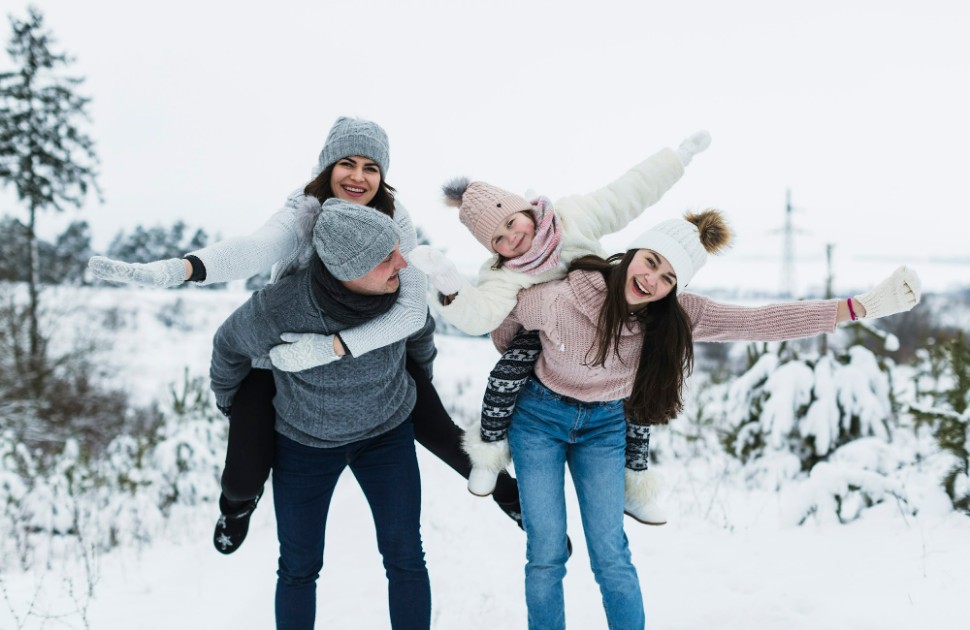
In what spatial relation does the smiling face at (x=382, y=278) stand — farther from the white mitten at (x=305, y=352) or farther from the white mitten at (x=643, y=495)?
the white mitten at (x=643, y=495)

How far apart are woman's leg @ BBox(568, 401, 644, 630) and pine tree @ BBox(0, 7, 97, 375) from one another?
1567 cm

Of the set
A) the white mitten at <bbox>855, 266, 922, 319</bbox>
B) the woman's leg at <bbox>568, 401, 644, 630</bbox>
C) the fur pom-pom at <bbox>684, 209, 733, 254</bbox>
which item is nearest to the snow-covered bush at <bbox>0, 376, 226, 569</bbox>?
the woman's leg at <bbox>568, 401, 644, 630</bbox>

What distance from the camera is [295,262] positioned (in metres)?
2.21

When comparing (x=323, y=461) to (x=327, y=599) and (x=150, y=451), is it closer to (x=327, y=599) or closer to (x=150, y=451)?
(x=327, y=599)

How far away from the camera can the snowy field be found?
299 centimetres

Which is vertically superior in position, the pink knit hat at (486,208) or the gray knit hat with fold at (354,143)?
the gray knit hat with fold at (354,143)

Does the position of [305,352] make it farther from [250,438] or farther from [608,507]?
[608,507]

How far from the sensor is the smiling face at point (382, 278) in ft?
6.72

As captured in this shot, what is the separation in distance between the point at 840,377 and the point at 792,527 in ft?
5.61

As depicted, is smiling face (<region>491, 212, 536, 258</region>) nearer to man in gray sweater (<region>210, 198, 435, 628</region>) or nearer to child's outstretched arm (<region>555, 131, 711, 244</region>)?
child's outstretched arm (<region>555, 131, 711, 244</region>)

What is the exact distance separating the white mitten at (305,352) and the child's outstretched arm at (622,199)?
1.06 metres

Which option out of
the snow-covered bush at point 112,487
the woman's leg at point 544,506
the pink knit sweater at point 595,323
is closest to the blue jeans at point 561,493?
the woman's leg at point 544,506

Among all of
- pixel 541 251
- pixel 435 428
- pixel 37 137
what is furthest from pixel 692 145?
pixel 37 137

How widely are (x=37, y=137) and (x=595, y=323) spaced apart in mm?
17922
